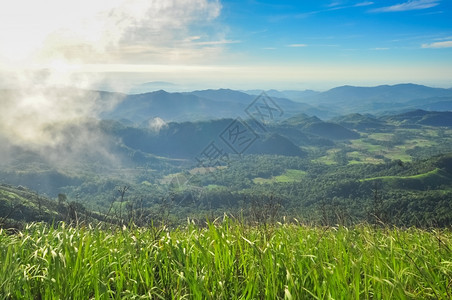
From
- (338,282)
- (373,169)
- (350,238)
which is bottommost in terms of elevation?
(373,169)

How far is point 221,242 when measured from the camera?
3584mm

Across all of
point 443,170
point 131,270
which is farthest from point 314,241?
point 443,170

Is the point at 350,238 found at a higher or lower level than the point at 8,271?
lower

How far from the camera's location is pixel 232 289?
2885 mm

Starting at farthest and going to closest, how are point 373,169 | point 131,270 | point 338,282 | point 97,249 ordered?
point 373,169
point 97,249
point 131,270
point 338,282

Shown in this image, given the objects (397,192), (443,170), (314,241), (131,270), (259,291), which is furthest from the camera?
(443,170)

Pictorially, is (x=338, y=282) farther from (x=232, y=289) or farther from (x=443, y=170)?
(x=443, y=170)

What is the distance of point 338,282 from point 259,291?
2.40 feet

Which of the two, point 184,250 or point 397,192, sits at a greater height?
point 184,250

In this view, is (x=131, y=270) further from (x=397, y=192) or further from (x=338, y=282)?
(x=397, y=192)

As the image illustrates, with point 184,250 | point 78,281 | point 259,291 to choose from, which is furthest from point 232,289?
point 78,281

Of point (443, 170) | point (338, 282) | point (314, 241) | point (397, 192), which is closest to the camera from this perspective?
point (338, 282)

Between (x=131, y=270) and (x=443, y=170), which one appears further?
(x=443, y=170)

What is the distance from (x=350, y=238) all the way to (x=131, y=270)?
10.5 feet
